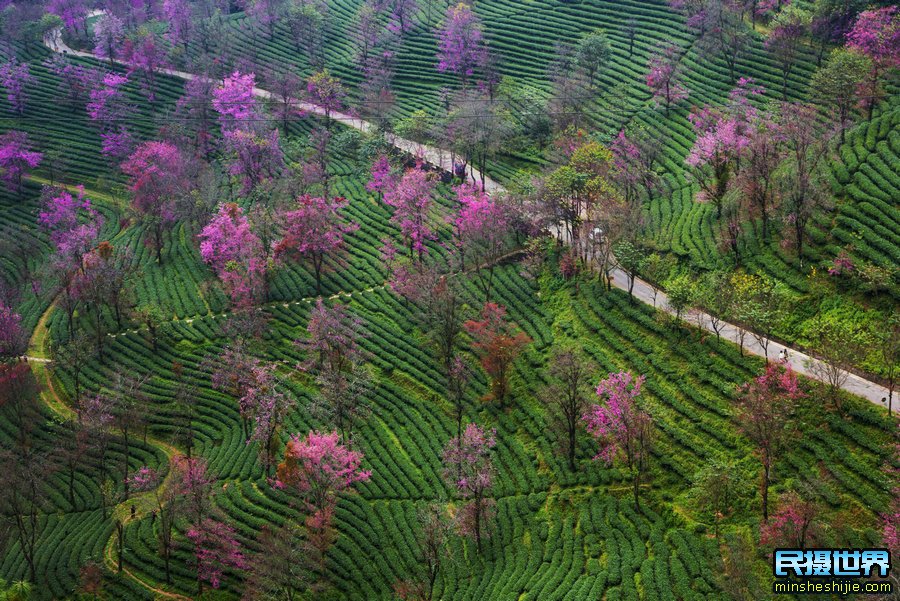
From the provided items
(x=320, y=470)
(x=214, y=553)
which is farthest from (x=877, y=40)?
(x=214, y=553)

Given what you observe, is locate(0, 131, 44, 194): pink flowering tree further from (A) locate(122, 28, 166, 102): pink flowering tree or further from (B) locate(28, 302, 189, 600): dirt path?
(B) locate(28, 302, 189, 600): dirt path

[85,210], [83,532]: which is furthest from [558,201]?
[85,210]

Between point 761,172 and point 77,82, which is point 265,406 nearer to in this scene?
point 761,172

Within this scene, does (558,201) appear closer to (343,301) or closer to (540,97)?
(343,301)

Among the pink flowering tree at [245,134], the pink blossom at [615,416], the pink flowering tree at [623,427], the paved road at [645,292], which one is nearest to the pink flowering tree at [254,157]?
the pink flowering tree at [245,134]

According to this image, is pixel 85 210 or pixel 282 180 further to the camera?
pixel 85 210

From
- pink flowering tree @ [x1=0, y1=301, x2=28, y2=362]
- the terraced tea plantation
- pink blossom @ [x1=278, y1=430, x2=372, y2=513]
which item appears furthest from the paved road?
pink flowering tree @ [x1=0, y1=301, x2=28, y2=362]
